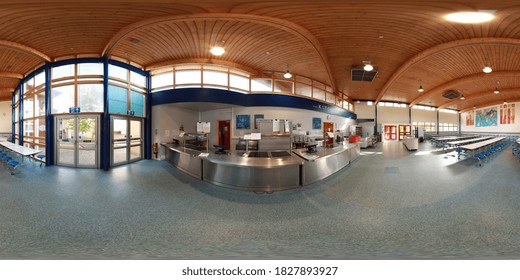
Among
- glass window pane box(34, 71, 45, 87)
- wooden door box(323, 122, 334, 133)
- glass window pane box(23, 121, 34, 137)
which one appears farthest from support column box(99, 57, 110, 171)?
wooden door box(323, 122, 334, 133)

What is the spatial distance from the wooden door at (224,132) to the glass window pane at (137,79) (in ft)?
9.96

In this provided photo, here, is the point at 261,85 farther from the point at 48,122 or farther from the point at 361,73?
the point at 48,122

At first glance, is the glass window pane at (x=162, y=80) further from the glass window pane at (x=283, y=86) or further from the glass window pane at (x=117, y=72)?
the glass window pane at (x=283, y=86)

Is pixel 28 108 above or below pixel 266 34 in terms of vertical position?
below

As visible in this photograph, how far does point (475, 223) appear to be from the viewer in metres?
2.26

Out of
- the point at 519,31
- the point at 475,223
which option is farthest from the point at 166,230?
the point at 519,31

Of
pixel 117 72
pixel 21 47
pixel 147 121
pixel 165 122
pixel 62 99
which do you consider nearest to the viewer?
pixel 21 47

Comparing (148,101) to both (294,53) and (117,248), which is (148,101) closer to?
(294,53)

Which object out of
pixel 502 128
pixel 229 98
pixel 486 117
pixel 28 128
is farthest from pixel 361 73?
pixel 486 117

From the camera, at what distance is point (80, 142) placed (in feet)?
19.6

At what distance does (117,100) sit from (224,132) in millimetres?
3710

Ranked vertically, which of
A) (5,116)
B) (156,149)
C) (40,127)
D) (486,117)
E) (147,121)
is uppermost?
(486,117)

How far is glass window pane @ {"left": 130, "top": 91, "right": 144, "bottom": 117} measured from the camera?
6781 millimetres

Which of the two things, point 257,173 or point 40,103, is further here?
point 40,103
